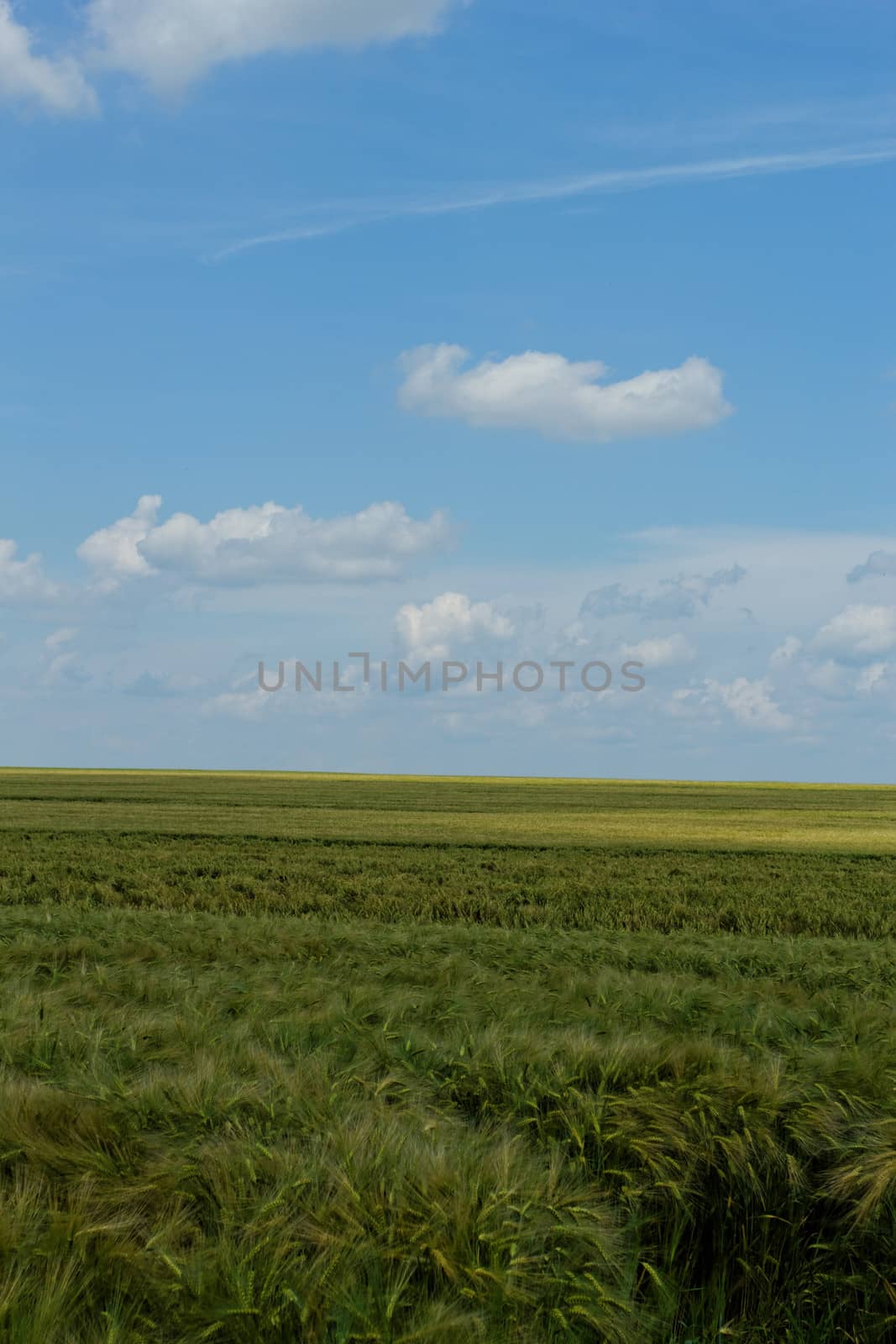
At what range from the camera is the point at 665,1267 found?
434 cm

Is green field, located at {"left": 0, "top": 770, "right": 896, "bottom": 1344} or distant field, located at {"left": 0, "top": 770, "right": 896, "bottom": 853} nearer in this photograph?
green field, located at {"left": 0, "top": 770, "right": 896, "bottom": 1344}

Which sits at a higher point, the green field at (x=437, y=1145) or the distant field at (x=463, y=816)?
the green field at (x=437, y=1145)

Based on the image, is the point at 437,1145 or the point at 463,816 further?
the point at 463,816

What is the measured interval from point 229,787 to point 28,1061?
66.9 metres

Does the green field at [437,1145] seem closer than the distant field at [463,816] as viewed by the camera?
Yes

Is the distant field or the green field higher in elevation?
the green field

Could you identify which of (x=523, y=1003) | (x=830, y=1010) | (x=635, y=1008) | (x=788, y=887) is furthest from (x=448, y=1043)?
(x=788, y=887)

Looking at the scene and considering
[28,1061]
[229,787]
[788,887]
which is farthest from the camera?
[229,787]

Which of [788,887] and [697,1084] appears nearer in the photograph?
[697,1084]

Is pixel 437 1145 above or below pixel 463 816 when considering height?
above

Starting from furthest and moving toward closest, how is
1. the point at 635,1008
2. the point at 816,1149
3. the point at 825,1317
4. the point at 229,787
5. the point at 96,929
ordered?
1. the point at 229,787
2. the point at 96,929
3. the point at 635,1008
4. the point at 816,1149
5. the point at 825,1317

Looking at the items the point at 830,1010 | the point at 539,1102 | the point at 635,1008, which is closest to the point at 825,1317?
the point at 539,1102

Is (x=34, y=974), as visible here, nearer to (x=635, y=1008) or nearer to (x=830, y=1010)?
(x=635, y=1008)

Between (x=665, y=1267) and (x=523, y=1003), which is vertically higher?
(x=523, y=1003)
